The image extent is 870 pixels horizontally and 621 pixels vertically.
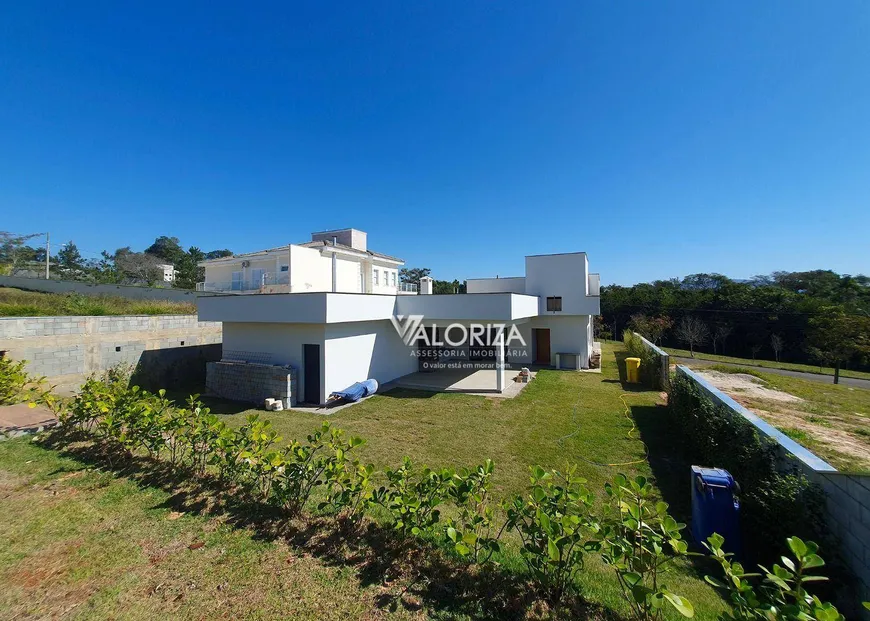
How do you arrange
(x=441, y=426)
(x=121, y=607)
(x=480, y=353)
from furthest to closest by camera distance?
1. (x=480, y=353)
2. (x=441, y=426)
3. (x=121, y=607)

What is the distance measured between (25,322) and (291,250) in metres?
9.92

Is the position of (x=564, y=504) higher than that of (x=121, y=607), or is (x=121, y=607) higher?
Answer: (x=564, y=504)

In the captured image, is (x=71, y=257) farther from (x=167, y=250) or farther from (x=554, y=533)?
(x=554, y=533)

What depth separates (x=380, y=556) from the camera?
3041 mm

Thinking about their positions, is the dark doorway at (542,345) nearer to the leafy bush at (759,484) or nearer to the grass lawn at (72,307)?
the leafy bush at (759,484)

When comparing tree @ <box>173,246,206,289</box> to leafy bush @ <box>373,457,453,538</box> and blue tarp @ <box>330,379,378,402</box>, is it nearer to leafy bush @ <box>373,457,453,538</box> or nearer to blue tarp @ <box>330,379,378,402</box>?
blue tarp @ <box>330,379,378,402</box>

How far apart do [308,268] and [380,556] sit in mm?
18227

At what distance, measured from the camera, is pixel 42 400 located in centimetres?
539

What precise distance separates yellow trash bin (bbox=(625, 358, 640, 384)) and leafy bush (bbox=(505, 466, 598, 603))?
12.4 metres

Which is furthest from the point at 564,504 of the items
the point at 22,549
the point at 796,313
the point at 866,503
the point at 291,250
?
the point at 796,313

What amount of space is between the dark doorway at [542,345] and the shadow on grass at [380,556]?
1575 centimetres

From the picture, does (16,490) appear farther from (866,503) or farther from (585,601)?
(866,503)

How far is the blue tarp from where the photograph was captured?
1019cm

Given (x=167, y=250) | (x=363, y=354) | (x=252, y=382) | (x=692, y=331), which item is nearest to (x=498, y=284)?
(x=363, y=354)
